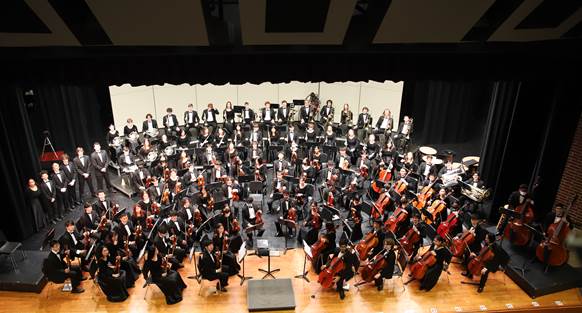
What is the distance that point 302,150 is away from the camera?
1299cm

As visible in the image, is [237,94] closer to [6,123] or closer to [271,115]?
[271,115]

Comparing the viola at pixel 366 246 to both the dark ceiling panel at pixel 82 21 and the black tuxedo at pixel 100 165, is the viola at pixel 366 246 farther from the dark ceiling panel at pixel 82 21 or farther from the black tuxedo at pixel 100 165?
the black tuxedo at pixel 100 165

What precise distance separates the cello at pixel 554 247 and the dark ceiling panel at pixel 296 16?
6129 mm

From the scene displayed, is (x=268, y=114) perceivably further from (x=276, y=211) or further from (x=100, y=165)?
(x=100, y=165)

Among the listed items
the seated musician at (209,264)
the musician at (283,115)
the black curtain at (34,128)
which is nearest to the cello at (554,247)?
the seated musician at (209,264)

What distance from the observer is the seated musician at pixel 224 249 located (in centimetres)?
838

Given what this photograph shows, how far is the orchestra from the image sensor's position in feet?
27.5

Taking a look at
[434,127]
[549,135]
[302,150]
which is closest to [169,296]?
[302,150]

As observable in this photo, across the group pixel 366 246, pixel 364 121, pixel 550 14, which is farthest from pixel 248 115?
pixel 550 14

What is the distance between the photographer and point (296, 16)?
23.8 ft

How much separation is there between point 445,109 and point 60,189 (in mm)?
12459

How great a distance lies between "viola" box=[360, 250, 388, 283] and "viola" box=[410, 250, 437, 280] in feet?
2.63

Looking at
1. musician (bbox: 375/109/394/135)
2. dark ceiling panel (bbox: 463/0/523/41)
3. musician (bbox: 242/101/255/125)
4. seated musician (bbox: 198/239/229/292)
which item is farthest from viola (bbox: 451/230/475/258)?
musician (bbox: 242/101/255/125)

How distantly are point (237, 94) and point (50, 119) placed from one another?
750 cm
